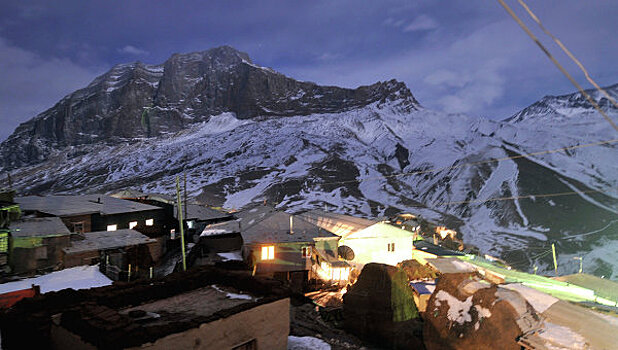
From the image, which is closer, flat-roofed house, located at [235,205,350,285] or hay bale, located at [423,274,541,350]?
hay bale, located at [423,274,541,350]

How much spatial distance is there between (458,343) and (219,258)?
68.0ft

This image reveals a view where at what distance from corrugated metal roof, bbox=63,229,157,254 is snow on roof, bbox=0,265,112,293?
15.5 ft

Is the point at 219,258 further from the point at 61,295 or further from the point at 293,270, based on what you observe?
the point at 61,295

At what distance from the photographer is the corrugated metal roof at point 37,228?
72.4 ft

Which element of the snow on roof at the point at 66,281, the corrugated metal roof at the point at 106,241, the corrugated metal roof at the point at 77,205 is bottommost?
the snow on roof at the point at 66,281

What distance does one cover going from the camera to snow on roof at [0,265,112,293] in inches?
639

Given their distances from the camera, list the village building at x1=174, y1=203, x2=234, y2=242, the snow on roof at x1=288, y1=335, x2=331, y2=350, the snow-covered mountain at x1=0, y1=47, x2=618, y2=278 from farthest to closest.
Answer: the snow-covered mountain at x1=0, y1=47, x2=618, y2=278 < the village building at x1=174, y1=203, x2=234, y2=242 < the snow on roof at x1=288, y1=335, x2=331, y2=350

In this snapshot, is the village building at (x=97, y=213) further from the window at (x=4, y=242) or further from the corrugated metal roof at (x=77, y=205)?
the window at (x=4, y=242)

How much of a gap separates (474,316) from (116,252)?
24.5 metres

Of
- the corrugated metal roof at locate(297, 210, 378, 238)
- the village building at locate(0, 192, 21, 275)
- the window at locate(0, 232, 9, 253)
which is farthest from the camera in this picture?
the corrugated metal roof at locate(297, 210, 378, 238)

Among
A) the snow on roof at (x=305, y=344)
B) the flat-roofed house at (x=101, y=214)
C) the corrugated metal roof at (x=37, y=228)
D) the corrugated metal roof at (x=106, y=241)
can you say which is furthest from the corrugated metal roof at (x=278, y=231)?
the snow on roof at (x=305, y=344)

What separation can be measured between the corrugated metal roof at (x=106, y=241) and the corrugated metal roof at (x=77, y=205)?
726 cm

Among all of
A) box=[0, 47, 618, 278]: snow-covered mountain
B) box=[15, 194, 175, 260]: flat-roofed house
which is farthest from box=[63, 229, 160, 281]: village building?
box=[0, 47, 618, 278]: snow-covered mountain

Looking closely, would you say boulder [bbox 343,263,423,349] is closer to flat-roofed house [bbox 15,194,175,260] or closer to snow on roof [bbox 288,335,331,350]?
snow on roof [bbox 288,335,331,350]
